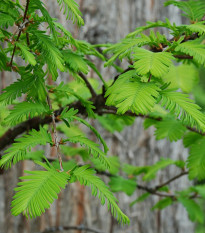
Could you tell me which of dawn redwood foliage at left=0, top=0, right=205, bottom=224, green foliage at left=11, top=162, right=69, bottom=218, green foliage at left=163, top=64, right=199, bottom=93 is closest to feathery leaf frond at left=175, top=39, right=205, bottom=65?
dawn redwood foliage at left=0, top=0, right=205, bottom=224

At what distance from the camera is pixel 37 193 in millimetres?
459

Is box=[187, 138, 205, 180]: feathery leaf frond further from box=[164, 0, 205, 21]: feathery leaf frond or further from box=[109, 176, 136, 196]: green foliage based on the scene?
box=[109, 176, 136, 196]: green foliage

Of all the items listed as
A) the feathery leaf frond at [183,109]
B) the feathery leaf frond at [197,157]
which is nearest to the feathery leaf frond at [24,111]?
the feathery leaf frond at [183,109]

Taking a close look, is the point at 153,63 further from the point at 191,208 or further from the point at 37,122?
the point at 191,208

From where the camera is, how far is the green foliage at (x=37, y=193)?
1.46ft

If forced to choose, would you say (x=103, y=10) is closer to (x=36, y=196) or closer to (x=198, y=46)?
(x=198, y=46)

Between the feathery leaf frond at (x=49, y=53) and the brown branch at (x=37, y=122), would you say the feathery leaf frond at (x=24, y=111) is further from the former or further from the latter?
the brown branch at (x=37, y=122)

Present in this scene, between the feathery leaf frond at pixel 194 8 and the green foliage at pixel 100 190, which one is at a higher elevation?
the feathery leaf frond at pixel 194 8

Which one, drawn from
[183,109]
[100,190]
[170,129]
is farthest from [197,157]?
[100,190]

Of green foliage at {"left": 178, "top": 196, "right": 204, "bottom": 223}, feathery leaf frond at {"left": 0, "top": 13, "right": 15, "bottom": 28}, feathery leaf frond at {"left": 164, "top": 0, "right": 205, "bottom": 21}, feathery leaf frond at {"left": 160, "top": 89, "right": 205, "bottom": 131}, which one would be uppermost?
feathery leaf frond at {"left": 164, "top": 0, "right": 205, "bottom": 21}

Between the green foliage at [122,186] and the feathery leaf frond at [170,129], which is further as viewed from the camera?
the green foliage at [122,186]

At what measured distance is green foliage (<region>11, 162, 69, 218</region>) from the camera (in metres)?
0.45

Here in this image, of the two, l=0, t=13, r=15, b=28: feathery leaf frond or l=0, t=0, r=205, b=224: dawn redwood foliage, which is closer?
l=0, t=0, r=205, b=224: dawn redwood foliage

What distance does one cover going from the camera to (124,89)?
57 cm
